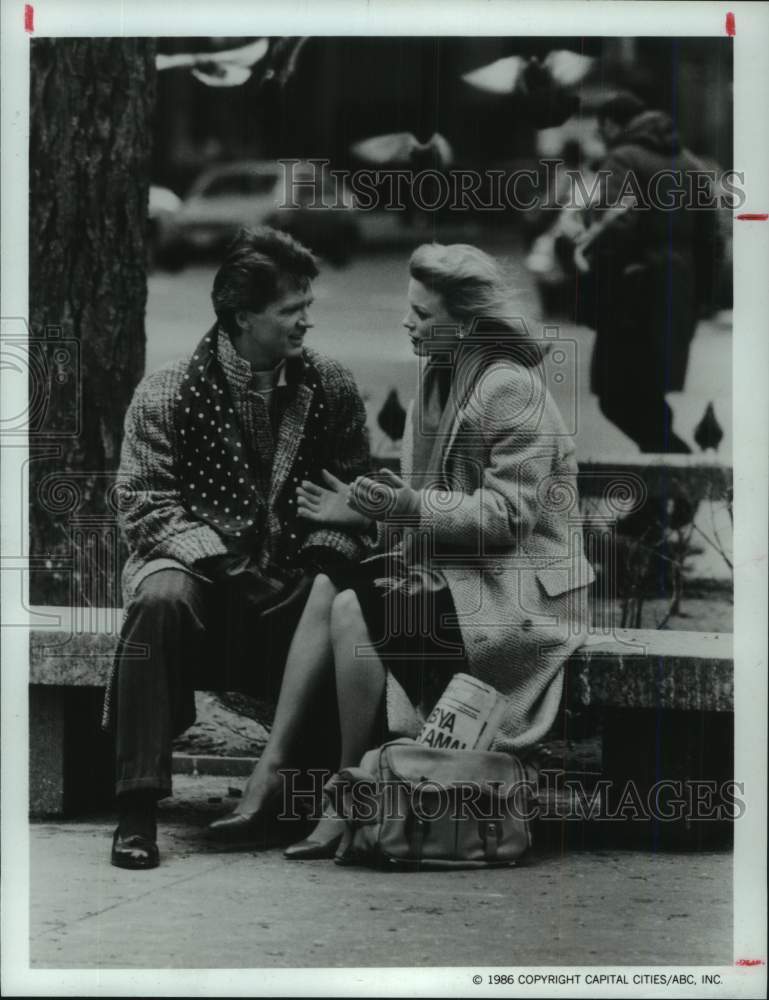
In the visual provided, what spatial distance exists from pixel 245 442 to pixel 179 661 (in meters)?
0.75

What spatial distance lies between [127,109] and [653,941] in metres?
3.19

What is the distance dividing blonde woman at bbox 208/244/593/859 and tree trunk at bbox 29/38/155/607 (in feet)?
2.58

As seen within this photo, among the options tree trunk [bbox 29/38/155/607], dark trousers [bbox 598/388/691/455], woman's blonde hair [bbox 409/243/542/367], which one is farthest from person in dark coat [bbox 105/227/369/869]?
dark trousers [bbox 598/388/691/455]

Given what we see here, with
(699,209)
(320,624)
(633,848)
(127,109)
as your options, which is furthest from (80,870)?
(699,209)

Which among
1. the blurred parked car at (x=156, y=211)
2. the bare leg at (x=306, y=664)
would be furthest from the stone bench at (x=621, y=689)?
the blurred parked car at (x=156, y=211)

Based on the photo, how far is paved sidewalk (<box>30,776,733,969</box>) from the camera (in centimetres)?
634

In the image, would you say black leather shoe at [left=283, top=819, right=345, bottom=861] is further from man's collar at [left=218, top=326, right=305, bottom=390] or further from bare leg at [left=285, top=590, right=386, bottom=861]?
man's collar at [left=218, top=326, right=305, bottom=390]

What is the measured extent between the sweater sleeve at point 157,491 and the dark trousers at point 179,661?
101 millimetres

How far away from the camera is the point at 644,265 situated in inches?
263

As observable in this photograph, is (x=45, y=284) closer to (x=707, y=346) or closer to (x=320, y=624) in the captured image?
(x=320, y=624)

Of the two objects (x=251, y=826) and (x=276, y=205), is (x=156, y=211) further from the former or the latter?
(x=251, y=826)

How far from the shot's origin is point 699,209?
262 inches

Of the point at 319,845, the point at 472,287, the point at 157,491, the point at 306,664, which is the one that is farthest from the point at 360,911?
the point at 472,287

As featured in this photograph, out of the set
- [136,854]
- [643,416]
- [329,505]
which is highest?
[643,416]
